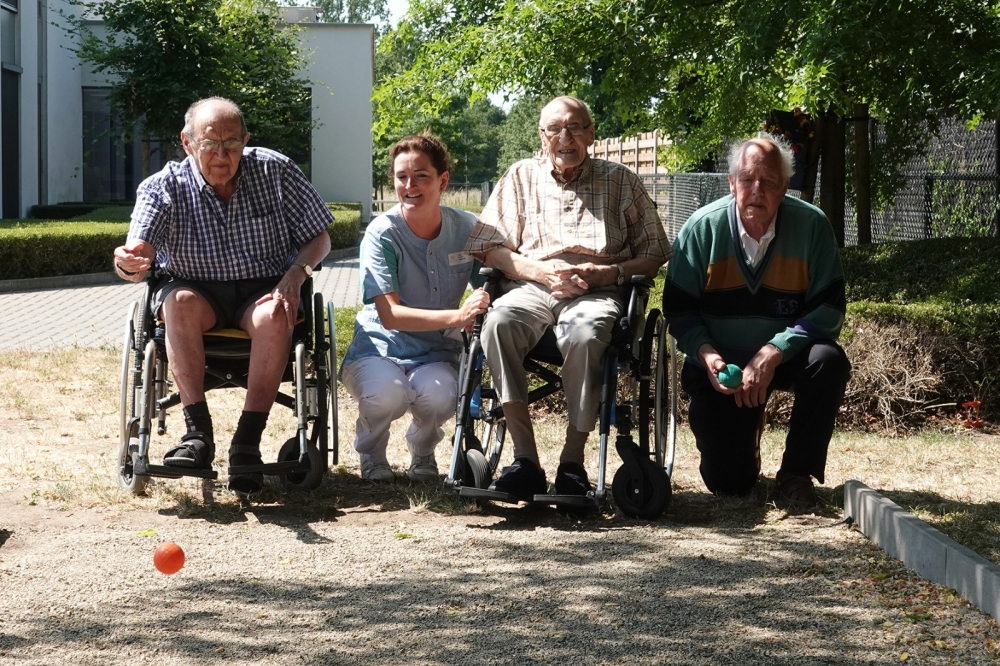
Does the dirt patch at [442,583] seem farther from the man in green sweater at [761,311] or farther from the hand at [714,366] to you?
the hand at [714,366]

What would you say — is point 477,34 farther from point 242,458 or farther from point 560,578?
point 560,578

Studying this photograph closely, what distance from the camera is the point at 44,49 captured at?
23453 mm

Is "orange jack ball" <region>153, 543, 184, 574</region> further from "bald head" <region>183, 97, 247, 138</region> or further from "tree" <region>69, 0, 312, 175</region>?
"tree" <region>69, 0, 312, 175</region>

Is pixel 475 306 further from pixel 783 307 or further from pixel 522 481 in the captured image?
pixel 783 307

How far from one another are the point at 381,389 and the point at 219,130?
3.89ft

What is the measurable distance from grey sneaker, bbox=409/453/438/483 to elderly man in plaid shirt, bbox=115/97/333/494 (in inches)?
26.7

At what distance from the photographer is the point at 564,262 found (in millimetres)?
4633

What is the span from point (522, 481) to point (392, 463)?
53.8 inches

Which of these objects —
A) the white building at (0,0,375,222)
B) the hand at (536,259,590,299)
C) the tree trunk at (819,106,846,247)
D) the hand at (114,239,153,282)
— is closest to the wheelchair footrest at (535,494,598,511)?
the hand at (536,259,590,299)

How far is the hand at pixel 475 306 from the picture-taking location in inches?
177

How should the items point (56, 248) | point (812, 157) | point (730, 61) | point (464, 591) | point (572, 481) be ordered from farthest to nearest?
point (56, 248), point (812, 157), point (730, 61), point (572, 481), point (464, 591)

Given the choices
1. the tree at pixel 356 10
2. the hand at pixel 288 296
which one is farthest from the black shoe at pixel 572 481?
the tree at pixel 356 10

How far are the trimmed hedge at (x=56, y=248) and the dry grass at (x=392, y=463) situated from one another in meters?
8.39

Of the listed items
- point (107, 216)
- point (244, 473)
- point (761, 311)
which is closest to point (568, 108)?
point (761, 311)
